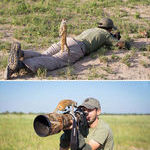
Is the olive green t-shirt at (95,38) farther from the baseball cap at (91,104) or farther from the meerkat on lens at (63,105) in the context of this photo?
the meerkat on lens at (63,105)

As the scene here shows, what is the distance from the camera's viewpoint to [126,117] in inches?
176

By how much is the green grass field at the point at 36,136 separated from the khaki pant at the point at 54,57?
169cm

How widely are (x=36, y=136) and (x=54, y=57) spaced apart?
2.57 meters

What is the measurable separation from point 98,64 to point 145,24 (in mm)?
3979

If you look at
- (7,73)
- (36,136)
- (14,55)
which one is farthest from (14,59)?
(36,136)

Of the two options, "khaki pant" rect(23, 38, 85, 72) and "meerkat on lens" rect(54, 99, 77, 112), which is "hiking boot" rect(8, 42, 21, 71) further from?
"meerkat on lens" rect(54, 99, 77, 112)

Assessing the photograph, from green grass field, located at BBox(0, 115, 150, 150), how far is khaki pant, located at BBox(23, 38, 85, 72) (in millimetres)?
1686

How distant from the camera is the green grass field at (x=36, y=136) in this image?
12.0 feet

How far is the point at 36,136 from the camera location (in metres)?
3.63

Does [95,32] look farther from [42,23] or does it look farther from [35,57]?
[42,23]

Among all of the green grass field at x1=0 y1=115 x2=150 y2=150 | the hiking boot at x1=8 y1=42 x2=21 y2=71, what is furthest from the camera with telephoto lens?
the hiking boot at x1=8 y1=42 x2=21 y2=71

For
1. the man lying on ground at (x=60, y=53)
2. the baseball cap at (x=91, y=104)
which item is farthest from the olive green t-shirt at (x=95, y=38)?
the baseball cap at (x=91, y=104)

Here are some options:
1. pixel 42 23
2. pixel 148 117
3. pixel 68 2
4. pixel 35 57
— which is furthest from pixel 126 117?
pixel 68 2

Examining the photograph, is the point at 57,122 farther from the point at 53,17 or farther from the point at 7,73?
the point at 53,17
